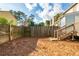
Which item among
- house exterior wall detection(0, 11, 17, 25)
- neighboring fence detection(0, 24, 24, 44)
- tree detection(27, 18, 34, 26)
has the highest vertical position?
house exterior wall detection(0, 11, 17, 25)

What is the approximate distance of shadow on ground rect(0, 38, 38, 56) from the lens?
7.64ft

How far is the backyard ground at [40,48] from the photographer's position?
2334mm

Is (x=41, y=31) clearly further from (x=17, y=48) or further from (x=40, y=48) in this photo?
(x=17, y=48)

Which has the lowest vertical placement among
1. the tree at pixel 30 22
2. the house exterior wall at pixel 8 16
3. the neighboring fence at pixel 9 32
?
the neighboring fence at pixel 9 32

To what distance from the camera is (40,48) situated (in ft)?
7.77

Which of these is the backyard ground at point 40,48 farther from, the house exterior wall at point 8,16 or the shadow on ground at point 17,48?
the house exterior wall at point 8,16

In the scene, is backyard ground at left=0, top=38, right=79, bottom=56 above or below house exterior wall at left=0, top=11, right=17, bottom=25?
below

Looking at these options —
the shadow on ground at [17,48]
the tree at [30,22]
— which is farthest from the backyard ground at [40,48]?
the tree at [30,22]

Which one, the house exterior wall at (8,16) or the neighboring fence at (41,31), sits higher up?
the house exterior wall at (8,16)

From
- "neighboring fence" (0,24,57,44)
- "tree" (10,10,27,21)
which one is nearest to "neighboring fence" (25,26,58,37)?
"neighboring fence" (0,24,57,44)

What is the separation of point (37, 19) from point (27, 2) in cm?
20

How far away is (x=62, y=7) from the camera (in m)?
2.35

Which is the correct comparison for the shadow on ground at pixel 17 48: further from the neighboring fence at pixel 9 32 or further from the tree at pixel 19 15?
the tree at pixel 19 15

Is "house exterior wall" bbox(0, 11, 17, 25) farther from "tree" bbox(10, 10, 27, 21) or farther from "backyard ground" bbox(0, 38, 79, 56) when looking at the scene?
"backyard ground" bbox(0, 38, 79, 56)
